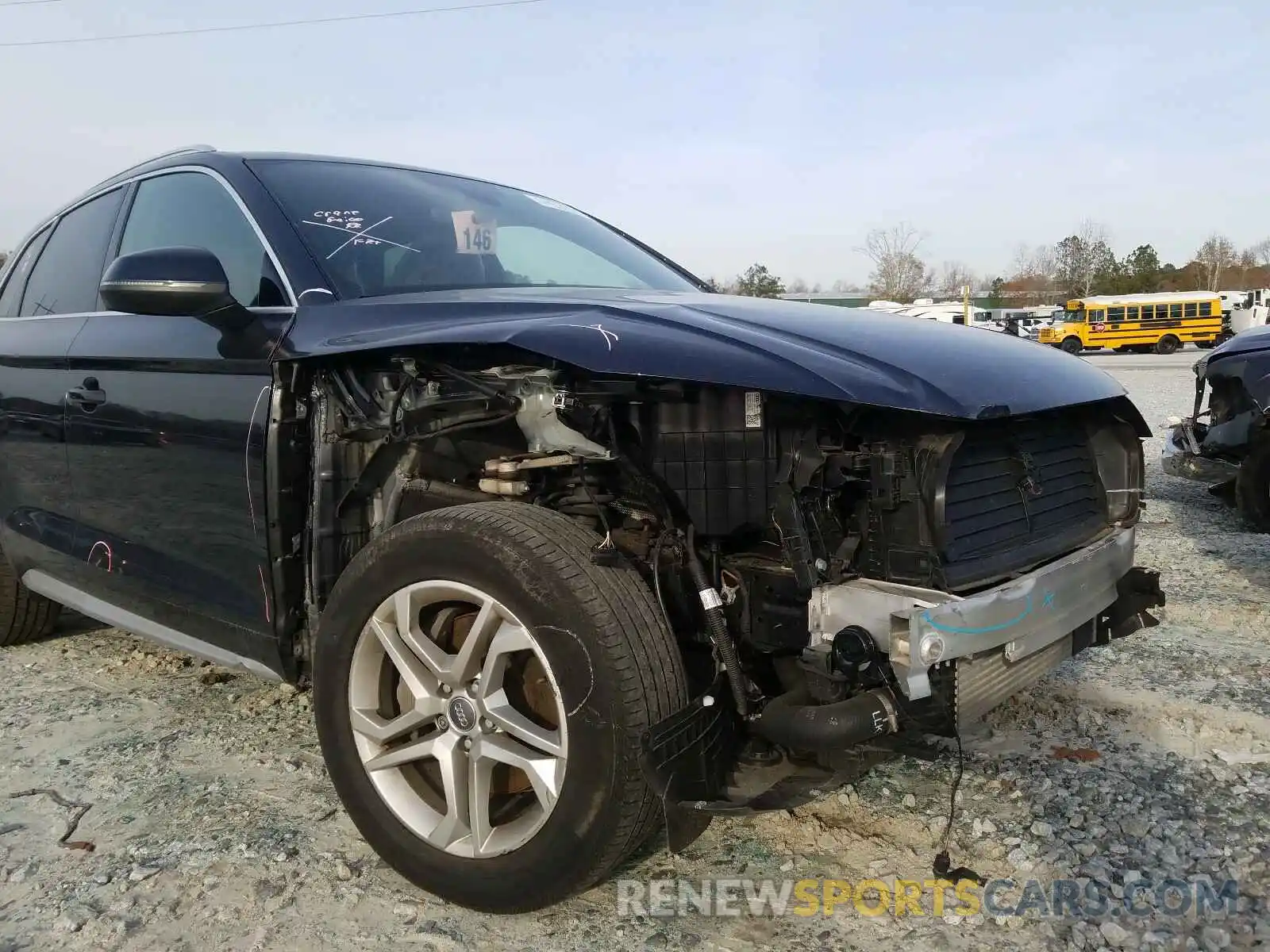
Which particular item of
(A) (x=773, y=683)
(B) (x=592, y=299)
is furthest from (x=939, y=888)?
(B) (x=592, y=299)

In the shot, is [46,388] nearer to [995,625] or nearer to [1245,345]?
[995,625]

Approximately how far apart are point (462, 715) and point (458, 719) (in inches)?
0.7

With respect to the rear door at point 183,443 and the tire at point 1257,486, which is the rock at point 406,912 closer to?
the rear door at point 183,443

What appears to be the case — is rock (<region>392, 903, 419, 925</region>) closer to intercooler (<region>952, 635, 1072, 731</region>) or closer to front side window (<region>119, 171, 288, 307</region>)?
intercooler (<region>952, 635, 1072, 731</region>)

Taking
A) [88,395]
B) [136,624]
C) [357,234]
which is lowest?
[136,624]

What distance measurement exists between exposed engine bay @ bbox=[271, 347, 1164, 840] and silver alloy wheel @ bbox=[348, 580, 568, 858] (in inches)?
11.8

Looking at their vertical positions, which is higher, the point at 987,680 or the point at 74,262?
the point at 74,262

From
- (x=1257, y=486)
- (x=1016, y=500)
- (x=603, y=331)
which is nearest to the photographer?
(x=603, y=331)

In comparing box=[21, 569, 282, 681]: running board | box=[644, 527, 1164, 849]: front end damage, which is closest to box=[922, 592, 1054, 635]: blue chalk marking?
box=[644, 527, 1164, 849]: front end damage

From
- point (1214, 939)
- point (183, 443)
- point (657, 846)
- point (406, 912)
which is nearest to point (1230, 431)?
point (1214, 939)

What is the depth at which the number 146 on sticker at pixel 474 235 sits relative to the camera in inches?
119

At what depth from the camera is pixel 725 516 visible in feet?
6.80

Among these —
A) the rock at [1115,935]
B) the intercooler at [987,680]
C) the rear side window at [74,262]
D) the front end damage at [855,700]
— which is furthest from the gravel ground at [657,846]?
the rear side window at [74,262]

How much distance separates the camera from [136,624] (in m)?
3.08
